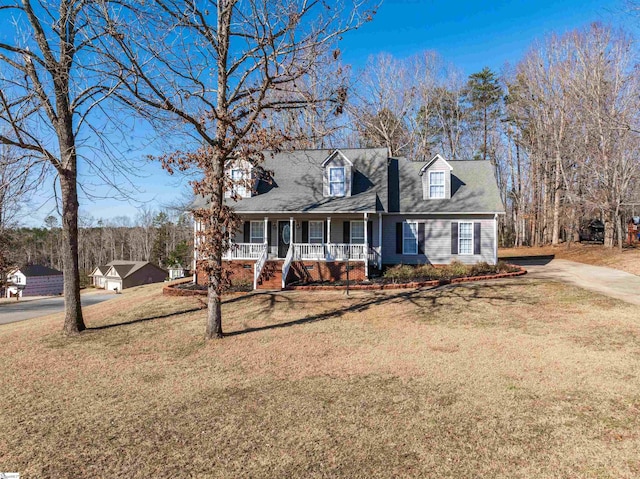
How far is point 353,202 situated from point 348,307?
677cm

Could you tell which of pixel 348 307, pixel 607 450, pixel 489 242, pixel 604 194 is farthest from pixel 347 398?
pixel 604 194

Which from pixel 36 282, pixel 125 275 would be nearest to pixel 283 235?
pixel 125 275

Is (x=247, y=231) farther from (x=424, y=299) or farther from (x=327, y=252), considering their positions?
(x=424, y=299)

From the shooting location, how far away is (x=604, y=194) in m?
21.5

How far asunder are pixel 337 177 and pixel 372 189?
179 centimetres

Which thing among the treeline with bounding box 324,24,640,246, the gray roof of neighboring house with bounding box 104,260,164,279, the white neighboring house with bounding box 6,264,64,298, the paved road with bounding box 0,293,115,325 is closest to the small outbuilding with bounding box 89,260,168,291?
the gray roof of neighboring house with bounding box 104,260,164,279

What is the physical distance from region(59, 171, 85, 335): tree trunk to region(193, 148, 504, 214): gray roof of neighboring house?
7.37 meters

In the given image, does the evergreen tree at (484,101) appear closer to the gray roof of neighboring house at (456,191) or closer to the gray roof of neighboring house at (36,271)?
the gray roof of neighboring house at (456,191)

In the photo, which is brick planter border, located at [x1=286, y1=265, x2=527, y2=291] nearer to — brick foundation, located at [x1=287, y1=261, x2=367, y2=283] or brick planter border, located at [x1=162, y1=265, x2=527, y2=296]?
brick planter border, located at [x1=162, y1=265, x2=527, y2=296]

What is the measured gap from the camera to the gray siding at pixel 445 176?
18234 mm

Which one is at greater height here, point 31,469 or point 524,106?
point 524,106

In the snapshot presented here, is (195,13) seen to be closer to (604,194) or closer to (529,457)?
(529,457)

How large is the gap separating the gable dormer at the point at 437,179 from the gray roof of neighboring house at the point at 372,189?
0.98 feet

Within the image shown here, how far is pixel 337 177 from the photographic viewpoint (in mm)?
17547
